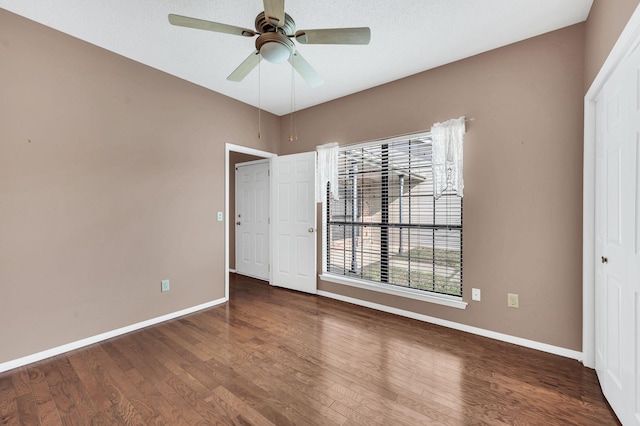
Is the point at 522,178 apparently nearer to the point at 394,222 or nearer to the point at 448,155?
the point at 448,155

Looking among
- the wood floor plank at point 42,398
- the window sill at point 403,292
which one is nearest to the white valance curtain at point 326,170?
the window sill at point 403,292

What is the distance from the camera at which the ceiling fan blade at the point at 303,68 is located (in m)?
1.95

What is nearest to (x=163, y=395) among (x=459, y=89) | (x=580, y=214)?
(x=580, y=214)

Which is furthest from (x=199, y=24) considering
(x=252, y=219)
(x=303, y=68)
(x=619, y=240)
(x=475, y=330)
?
(x=252, y=219)

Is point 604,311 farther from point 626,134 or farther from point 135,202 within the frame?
point 135,202

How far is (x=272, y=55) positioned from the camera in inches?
70.5

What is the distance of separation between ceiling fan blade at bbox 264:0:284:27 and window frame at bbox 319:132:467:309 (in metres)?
1.96

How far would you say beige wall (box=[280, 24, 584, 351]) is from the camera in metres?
2.23

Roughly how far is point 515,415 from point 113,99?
4.09 metres

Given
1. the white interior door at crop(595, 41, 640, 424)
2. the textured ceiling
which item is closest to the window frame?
the textured ceiling

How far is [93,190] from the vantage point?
98.6 inches

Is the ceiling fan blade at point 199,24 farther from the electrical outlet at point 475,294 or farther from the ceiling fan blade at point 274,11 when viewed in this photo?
the electrical outlet at point 475,294

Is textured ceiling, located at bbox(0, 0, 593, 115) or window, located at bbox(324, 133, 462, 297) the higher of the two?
textured ceiling, located at bbox(0, 0, 593, 115)

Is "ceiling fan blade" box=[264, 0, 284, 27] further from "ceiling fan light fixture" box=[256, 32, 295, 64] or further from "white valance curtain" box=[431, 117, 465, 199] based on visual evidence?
"white valance curtain" box=[431, 117, 465, 199]
